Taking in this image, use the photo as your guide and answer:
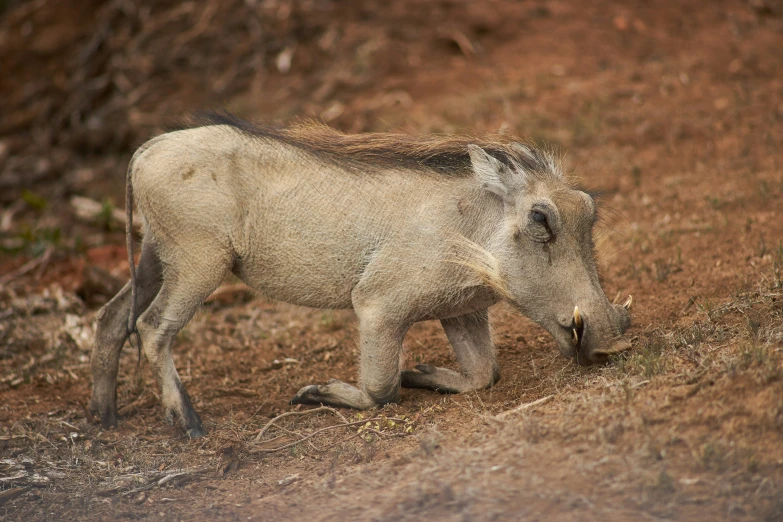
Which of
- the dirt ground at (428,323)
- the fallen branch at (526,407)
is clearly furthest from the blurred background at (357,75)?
the fallen branch at (526,407)

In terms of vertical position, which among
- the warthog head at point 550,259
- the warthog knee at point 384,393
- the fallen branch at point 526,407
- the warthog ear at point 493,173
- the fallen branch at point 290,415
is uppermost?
the warthog ear at point 493,173

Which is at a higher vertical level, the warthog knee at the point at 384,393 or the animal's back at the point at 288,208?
A: the animal's back at the point at 288,208

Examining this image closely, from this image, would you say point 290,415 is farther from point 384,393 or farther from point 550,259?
point 550,259

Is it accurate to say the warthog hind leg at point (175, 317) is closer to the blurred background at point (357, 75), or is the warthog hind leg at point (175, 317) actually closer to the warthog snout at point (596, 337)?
the warthog snout at point (596, 337)

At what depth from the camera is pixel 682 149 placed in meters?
7.19

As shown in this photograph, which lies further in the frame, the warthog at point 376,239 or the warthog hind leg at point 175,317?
the warthog hind leg at point 175,317

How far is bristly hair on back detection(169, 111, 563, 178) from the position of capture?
420cm

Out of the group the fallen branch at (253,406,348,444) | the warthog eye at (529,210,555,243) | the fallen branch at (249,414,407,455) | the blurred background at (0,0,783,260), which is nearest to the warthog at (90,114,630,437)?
the warthog eye at (529,210,555,243)

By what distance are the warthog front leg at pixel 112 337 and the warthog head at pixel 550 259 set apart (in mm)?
1798

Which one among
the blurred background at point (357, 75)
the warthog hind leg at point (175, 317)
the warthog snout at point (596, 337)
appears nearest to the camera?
the warthog snout at point (596, 337)

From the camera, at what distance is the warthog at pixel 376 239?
403 cm

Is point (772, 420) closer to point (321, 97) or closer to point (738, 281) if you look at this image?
point (738, 281)

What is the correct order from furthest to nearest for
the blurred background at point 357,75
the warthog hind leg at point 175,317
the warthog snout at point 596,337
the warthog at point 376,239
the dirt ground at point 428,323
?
the blurred background at point 357,75 < the warthog hind leg at point 175,317 < the warthog at point 376,239 < the warthog snout at point 596,337 < the dirt ground at point 428,323

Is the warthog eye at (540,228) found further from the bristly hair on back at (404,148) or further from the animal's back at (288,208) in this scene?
the animal's back at (288,208)
